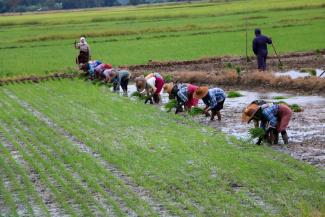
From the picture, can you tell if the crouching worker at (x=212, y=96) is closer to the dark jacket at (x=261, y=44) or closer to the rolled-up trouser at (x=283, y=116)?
the rolled-up trouser at (x=283, y=116)

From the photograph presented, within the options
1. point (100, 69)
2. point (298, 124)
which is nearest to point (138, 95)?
point (100, 69)

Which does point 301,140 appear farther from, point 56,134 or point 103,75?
point 103,75

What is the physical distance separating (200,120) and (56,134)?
330 centimetres

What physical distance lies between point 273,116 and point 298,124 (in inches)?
106

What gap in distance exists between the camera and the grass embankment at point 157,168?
9656mm

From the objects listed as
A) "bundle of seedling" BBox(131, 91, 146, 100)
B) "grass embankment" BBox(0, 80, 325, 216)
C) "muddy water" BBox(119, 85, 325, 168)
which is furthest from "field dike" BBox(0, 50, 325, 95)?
"grass embankment" BBox(0, 80, 325, 216)

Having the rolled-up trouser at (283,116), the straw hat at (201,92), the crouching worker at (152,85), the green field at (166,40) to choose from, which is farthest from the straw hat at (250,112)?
the green field at (166,40)

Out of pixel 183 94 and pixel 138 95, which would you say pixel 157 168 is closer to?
pixel 183 94

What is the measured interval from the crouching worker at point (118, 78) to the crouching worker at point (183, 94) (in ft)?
14.9

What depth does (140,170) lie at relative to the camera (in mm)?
11758

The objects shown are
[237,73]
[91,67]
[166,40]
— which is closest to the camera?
[237,73]

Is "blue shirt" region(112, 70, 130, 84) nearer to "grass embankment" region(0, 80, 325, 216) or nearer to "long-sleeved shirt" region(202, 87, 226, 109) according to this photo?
"grass embankment" region(0, 80, 325, 216)

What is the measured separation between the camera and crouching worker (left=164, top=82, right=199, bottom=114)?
1680 cm

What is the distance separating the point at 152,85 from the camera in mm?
19250
